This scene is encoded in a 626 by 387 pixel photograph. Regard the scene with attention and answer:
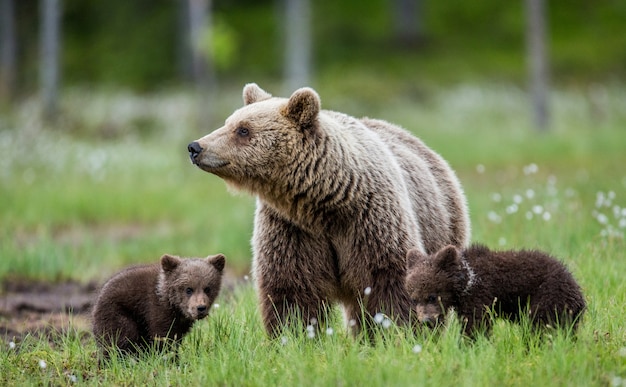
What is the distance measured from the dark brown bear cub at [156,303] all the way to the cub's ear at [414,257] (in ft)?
4.59

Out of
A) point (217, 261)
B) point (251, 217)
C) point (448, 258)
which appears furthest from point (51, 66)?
point (448, 258)

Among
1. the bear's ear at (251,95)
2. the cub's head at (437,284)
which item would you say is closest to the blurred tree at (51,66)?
the bear's ear at (251,95)

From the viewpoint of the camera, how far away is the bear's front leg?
6.12 m

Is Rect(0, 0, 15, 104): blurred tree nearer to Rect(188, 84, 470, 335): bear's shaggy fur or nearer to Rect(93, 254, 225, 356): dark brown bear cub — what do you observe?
Rect(93, 254, 225, 356): dark brown bear cub

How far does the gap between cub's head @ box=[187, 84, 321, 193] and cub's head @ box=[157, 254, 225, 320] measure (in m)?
0.65

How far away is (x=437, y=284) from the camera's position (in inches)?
217

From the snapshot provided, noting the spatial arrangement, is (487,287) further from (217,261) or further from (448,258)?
(217,261)

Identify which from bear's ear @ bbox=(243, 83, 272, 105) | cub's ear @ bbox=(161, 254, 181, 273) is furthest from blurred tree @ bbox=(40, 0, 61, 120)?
cub's ear @ bbox=(161, 254, 181, 273)

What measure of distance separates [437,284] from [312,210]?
1060 mm

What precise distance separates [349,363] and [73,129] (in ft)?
73.9

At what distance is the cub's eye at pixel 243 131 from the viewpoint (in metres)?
6.25

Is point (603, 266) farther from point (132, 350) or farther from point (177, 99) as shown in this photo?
point (177, 99)

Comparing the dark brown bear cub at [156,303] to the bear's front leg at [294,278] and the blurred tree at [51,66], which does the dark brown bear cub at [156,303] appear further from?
the blurred tree at [51,66]

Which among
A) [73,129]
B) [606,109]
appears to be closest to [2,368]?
[73,129]
